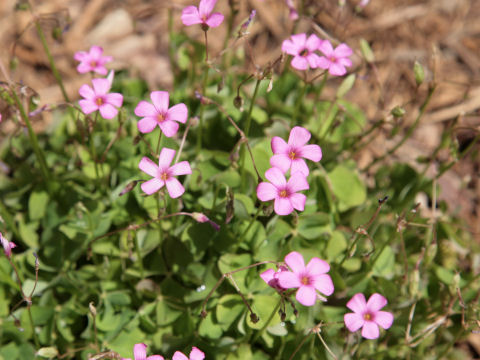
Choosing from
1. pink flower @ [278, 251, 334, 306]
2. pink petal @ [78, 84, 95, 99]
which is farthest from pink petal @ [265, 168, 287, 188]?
pink petal @ [78, 84, 95, 99]

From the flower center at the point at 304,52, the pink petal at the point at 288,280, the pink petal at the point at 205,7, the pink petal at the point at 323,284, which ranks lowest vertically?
the pink petal at the point at 323,284

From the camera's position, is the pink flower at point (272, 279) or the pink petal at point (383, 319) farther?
the pink petal at point (383, 319)

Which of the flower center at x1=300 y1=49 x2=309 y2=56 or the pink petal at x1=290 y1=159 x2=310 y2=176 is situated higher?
the flower center at x1=300 y1=49 x2=309 y2=56

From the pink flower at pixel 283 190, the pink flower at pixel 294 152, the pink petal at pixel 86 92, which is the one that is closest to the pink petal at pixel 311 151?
the pink flower at pixel 294 152

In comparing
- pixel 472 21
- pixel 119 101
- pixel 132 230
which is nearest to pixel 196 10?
pixel 119 101

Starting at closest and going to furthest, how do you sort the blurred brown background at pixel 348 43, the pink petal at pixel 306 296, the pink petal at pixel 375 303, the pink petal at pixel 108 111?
1. the pink petal at pixel 306 296
2. the pink petal at pixel 375 303
3. the pink petal at pixel 108 111
4. the blurred brown background at pixel 348 43

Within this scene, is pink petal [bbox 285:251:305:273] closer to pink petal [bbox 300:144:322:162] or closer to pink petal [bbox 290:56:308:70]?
pink petal [bbox 300:144:322:162]

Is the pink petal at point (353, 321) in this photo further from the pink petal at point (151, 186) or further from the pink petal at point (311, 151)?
the pink petal at point (151, 186)

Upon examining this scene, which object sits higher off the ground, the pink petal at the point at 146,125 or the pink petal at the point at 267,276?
the pink petal at the point at 146,125

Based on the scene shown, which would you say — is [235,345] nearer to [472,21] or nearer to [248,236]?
[248,236]
